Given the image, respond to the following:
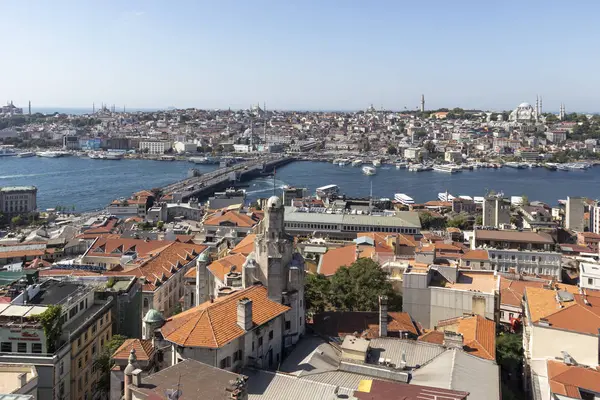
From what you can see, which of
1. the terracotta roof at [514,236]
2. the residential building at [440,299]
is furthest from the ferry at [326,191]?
the residential building at [440,299]

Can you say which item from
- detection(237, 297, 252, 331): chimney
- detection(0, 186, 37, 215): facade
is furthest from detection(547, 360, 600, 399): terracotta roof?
detection(0, 186, 37, 215): facade

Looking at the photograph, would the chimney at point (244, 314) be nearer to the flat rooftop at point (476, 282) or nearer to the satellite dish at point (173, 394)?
the satellite dish at point (173, 394)

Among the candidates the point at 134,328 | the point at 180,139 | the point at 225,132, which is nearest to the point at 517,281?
the point at 134,328

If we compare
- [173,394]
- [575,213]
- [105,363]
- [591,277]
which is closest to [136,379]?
[173,394]

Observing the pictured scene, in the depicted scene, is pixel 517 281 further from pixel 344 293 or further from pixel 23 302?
pixel 23 302

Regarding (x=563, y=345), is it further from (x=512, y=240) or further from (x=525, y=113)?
(x=525, y=113)

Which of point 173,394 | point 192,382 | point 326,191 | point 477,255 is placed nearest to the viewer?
point 173,394
